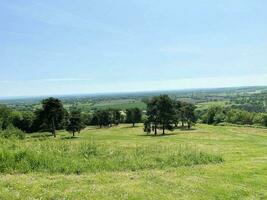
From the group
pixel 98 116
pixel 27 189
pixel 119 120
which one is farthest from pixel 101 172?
pixel 119 120

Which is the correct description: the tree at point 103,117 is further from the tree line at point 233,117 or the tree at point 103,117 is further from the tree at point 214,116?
Result: the tree at point 214,116

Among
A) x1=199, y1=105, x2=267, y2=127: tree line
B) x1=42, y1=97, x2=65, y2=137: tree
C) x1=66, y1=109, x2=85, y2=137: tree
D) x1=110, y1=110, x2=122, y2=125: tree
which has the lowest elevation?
x1=199, y1=105, x2=267, y2=127: tree line

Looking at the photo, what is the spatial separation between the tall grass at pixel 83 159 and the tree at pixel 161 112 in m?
65.5

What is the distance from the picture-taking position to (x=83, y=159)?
16.8 meters

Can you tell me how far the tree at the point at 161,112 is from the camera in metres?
86.3

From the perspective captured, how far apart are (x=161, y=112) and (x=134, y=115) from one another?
127 ft

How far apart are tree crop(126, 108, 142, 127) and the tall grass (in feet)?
335

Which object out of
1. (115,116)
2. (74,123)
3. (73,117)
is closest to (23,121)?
(73,117)

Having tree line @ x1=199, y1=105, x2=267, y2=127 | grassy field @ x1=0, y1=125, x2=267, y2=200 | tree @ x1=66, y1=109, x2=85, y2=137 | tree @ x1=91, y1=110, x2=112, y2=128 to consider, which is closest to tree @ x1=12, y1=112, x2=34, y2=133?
tree @ x1=91, y1=110, x2=112, y2=128

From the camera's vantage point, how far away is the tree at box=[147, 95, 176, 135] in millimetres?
86312

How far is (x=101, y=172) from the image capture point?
15.3 m

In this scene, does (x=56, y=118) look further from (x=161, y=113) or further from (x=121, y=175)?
(x=121, y=175)

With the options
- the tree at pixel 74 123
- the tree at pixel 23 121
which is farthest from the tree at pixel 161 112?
the tree at pixel 23 121

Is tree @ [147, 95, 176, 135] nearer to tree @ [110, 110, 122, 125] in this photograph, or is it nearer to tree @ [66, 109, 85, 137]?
tree @ [66, 109, 85, 137]
